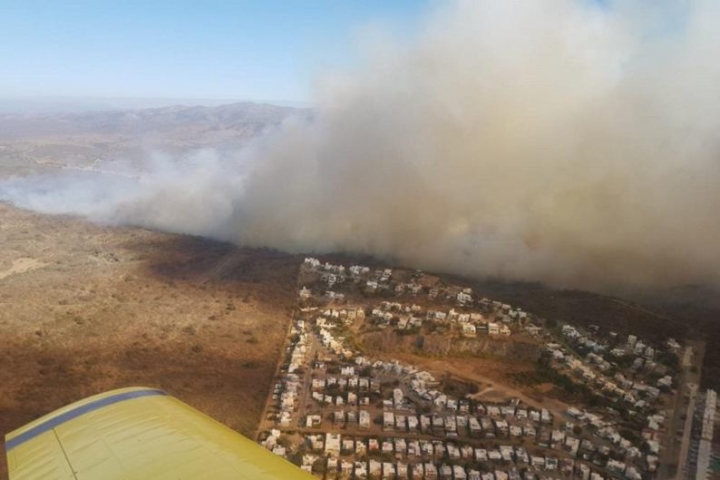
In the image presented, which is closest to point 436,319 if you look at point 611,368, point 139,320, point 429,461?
point 611,368

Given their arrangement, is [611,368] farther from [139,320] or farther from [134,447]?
[134,447]

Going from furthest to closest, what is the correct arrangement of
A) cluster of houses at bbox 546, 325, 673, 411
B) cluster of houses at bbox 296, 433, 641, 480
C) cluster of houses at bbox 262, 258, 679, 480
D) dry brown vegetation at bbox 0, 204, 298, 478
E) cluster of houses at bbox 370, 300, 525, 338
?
1. cluster of houses at bbox 370, 300, 525, 338
2. cluster of houses at bbox 546, 325, 673, 411
3. dry brown vegetation at bbox 0, 204, 298, 478
4. cluster of houses at bbox 262, 258, 679, 480
5. cluster of houses at bbox 296, 433, 641, 480

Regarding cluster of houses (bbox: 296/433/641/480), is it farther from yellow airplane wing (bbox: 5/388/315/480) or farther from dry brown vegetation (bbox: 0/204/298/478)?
yellow airplane wing (bbox: 5/388/315/480)

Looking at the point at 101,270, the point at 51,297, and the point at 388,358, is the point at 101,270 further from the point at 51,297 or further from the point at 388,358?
the point at 388,358

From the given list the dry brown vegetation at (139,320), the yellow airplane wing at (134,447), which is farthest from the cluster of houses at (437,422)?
the yellow airplane wing at (134,447)

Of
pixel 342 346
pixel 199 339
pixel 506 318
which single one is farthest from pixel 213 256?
pixel 506 318

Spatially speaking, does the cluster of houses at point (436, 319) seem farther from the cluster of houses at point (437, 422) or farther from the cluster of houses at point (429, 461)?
the cluster of houses at point (429, 461)

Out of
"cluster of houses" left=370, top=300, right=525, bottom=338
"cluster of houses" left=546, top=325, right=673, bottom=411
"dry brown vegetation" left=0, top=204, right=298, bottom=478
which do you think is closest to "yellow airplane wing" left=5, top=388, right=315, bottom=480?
"dry brown vegetation" left=0, top=204, right=298, bottom=478
